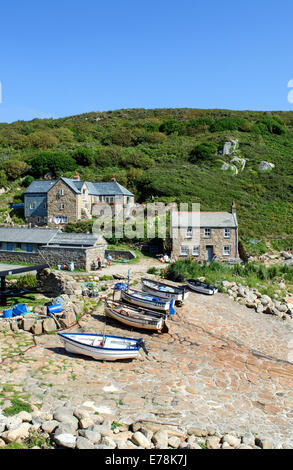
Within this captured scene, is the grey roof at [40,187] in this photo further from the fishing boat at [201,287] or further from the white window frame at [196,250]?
the fishing boat at [201,287]

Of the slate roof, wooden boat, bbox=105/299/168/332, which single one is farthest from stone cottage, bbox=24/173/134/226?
wooden boat, bbox=105/299/168/332

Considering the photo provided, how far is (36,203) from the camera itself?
4434 cm

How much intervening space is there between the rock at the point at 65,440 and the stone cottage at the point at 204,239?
25.3 meters

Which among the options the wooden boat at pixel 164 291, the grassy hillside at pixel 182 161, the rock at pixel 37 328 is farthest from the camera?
the grassy hillside at pixel 182 161

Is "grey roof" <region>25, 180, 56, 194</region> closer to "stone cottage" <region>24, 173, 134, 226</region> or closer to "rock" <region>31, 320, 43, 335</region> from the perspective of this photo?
"stone cottage" <region>24, 173, 134, 226</region>

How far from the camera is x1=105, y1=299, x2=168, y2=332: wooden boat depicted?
53.9 feet

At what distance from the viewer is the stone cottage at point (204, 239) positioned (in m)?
32.7

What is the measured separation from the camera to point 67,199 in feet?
135

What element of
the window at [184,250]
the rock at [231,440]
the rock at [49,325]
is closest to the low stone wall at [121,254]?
the window at [184,250]

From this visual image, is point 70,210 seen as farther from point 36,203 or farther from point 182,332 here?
point 182,332

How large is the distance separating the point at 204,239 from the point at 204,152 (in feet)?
104

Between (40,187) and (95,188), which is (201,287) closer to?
(95,188)

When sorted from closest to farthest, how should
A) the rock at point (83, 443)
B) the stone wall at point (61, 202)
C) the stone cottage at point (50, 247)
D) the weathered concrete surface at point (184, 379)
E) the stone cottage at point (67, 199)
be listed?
the rock at point (83, 443)
the weathered concrete surface at point (184, 379)
the stone cottage at point (50, 247)
the stone wall at point (61, 202)
the stone cottage at point (67, 199)

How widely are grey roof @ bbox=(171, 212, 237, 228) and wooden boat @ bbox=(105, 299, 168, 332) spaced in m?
15.8
